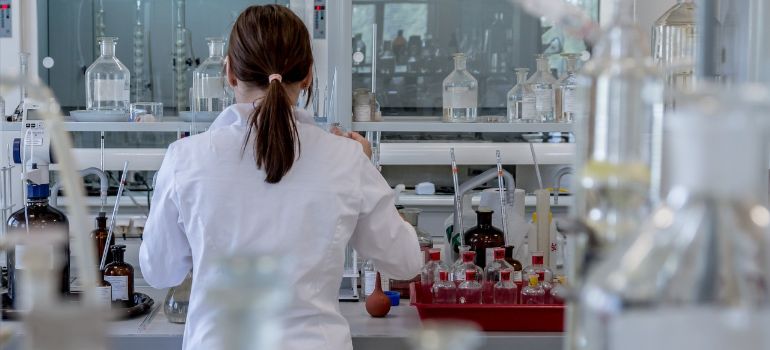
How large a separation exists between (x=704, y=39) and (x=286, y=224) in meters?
1.11

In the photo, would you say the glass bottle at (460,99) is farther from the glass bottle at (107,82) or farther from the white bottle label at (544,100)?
the glass bottle at (107,82)

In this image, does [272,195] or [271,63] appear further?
[271,63]

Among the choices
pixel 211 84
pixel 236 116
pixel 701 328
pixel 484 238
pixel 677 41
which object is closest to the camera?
pixel 701 328

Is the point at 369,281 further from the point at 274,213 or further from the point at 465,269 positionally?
the point at 274,213

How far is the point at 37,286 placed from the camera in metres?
0.45

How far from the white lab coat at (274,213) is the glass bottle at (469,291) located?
21.3 inches

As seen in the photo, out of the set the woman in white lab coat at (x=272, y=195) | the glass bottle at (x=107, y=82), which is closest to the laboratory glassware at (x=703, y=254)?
the woman in white lab coat at (x=272, y=195)

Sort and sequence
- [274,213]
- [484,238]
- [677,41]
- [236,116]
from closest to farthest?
[677,41] → [274,213] → [236,116] → [484,238]

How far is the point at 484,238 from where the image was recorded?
2.75 meters

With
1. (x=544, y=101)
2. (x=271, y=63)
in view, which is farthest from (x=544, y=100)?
(x=271, y=63)

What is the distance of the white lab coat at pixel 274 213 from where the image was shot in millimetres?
1901

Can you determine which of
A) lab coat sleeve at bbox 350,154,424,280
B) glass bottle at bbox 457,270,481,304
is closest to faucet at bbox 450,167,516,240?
glass bottle at bbox 457,270,481,304

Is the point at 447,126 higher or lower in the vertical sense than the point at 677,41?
lower

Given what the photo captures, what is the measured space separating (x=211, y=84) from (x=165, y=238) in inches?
36.1
